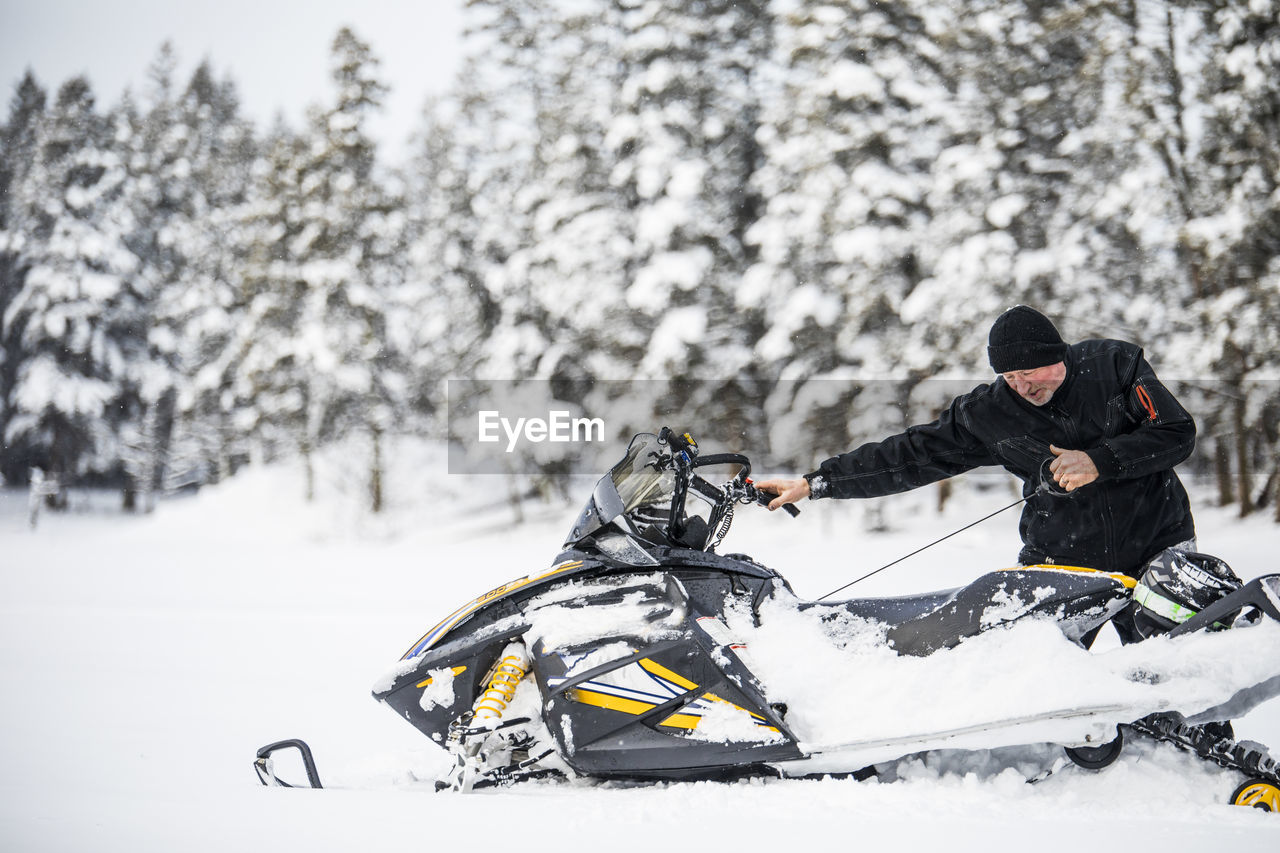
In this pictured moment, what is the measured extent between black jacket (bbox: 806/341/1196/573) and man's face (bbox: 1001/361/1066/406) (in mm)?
47


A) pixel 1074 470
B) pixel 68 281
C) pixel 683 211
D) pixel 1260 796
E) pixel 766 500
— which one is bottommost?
pixel 1260 796

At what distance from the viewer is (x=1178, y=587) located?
2.63m

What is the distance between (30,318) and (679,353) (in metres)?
19.2

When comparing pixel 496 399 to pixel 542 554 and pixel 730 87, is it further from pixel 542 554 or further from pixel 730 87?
pixel 730 87

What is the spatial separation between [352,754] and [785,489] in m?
2.36

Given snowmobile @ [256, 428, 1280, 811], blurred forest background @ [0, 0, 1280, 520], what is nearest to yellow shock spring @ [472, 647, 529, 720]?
snowmobile @ [256, 428, 1280, 811]

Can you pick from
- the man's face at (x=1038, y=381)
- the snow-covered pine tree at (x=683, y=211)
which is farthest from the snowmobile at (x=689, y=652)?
the snow-covered pine tree at (x=683, y=211)

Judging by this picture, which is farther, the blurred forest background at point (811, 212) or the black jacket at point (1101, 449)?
the blurred forest background at point (811, 212)

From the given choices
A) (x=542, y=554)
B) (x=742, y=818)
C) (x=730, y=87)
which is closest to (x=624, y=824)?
(x=742, y=818)

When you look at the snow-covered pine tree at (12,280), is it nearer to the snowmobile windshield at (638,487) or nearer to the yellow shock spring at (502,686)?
the yellow shock spring at (502,686)

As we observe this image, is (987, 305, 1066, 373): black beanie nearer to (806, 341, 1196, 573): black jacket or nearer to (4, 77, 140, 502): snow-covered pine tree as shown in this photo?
(806, 341, 1196, 573): black jacket

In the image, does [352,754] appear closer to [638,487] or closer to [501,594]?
[501,594]

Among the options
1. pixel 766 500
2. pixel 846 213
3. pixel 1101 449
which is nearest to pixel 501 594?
pixel 766 500

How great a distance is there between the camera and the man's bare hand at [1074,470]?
2.75m
